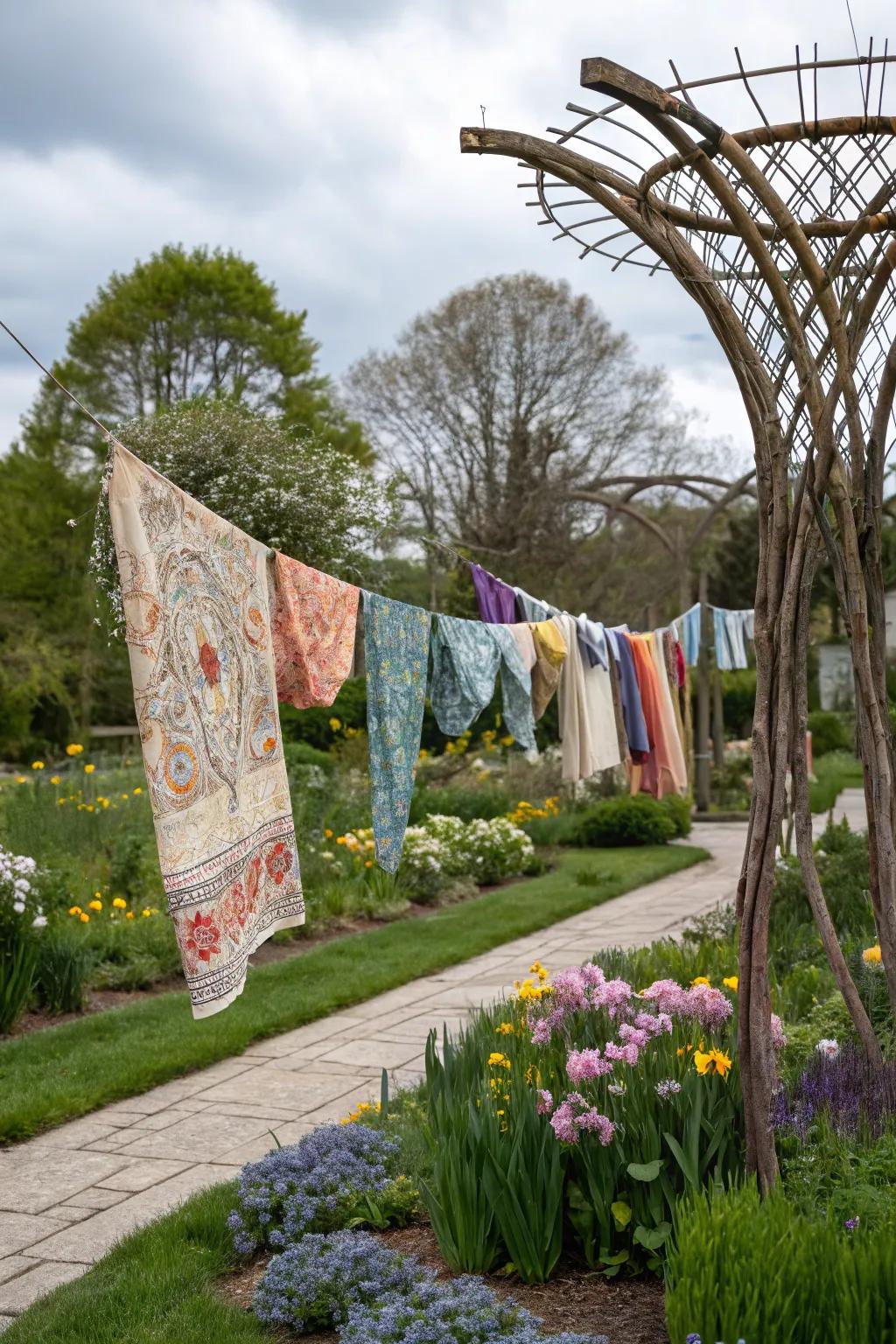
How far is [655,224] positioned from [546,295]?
21.0 meters

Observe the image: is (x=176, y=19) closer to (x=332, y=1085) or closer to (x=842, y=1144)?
(x=332, y=1085)

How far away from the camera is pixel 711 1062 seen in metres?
3.15

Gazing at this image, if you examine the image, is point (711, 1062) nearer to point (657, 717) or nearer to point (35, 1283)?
point (35, 1283)

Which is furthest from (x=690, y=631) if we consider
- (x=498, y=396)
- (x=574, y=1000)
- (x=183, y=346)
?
(x=183, y=346)

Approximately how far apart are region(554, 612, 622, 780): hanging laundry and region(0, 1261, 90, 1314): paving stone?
3741 mm

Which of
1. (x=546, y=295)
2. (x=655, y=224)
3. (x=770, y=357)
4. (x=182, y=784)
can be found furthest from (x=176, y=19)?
(x=546, y=295)

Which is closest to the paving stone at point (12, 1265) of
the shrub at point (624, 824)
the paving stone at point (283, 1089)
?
the paving stone at point (283, 1089)

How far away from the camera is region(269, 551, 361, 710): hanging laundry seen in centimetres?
Result: 375

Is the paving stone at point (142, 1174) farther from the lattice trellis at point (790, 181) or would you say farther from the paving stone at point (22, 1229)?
the lattice trellis at point (790, 181)

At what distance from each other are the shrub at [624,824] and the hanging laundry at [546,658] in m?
6.24

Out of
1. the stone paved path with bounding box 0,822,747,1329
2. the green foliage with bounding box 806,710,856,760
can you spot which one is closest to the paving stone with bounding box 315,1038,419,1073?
the stone paved path with bounding box 0,822,747,1329

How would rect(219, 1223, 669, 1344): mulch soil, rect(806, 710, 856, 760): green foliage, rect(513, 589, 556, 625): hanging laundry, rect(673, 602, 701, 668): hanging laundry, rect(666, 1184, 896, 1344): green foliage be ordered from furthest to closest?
1. rect(806, 710, 856, 760): green foliage
2. rect(673, 602, 701, 668): hanging laundry
3. rect(513, 589, 556, 625): hanging laundry
4. rect(219, 1223, 669, 1344): mulch soil
5. rect(666, 1184, 896, 1344): green foliage

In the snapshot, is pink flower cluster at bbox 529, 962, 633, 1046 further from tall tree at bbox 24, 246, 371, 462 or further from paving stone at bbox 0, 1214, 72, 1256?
tall tree at bbox 24, 246, 371, 462

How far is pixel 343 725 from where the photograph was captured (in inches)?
582
